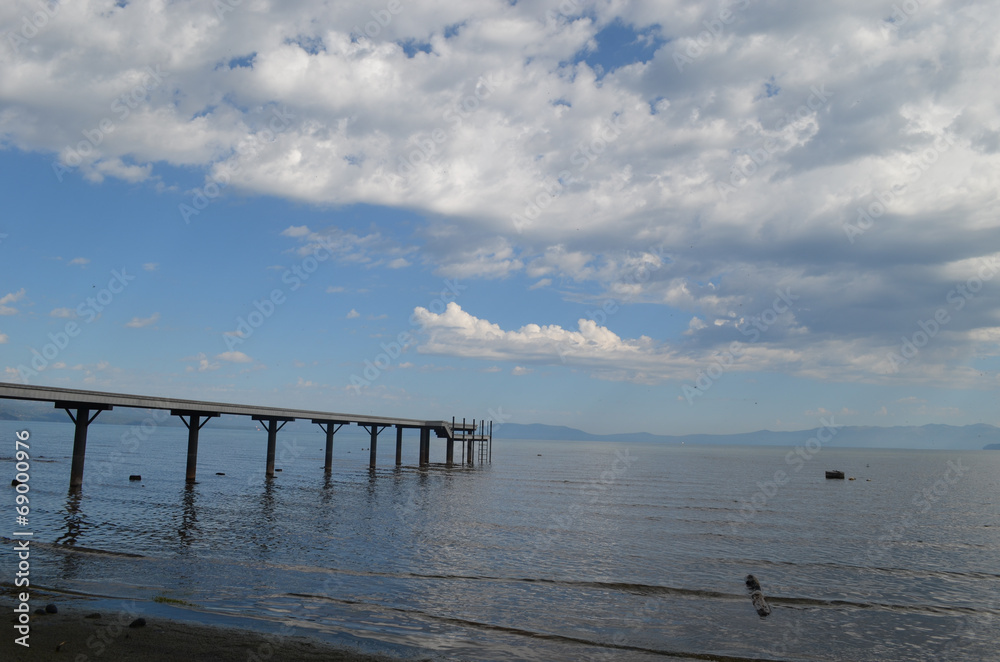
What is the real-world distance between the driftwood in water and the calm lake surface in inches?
9.6

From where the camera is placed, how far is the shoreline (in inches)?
389

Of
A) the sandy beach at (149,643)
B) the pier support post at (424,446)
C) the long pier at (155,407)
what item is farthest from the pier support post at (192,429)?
the pier support post at (424,446)

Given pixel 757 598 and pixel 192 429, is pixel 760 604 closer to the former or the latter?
pixel 757 598

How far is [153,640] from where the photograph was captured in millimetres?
10656

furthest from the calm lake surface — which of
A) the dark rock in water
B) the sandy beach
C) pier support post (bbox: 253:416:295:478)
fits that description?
pier support post (bbox: 253:416:295:478)

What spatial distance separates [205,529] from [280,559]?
243 inches

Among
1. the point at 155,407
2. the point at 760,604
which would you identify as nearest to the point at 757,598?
the point at 760,604

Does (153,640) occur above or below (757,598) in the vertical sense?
above

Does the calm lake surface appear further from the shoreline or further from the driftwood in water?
the shoreline

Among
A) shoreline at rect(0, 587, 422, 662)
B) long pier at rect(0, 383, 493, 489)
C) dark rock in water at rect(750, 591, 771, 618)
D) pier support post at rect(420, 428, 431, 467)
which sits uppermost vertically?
long pier at rect(0, 383, 493, 489)

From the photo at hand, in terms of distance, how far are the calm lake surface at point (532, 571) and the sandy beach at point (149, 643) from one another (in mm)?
947

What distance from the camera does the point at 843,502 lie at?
4662cm

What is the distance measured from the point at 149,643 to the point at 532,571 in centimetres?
1127

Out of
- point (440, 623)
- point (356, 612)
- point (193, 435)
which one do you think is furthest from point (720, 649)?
point (193, 435)
